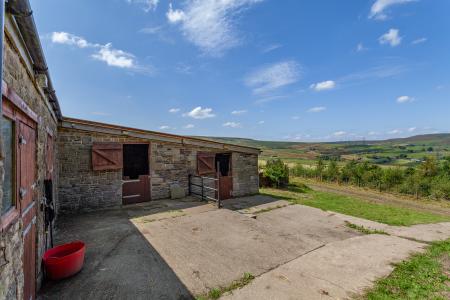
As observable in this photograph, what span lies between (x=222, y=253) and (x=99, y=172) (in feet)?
17.1

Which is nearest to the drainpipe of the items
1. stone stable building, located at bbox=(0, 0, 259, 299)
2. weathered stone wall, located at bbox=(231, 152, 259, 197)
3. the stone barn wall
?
stone stable building, located at bbox=(0, 0, 259, 299)

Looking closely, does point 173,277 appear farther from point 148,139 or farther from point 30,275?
point 148,139

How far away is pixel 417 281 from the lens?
12.1ft

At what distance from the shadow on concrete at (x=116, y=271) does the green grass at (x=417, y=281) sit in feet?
9.89

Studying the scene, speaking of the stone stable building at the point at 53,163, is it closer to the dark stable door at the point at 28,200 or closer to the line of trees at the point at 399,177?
the dark stable door at the point at 28,200

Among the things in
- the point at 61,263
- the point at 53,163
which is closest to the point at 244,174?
the point at 53,163

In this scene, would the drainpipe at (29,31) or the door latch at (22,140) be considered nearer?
the drainpipe at (29,31)

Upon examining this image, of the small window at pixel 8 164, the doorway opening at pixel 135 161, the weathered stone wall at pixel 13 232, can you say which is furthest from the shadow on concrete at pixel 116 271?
the doorway opening at pixel 135 161

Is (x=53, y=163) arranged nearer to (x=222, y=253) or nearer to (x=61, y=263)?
(x=61, y=263)

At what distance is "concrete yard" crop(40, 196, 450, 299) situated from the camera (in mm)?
3391

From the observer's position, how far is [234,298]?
322cm

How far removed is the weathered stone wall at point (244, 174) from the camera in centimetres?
1065

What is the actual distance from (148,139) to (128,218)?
121 inches

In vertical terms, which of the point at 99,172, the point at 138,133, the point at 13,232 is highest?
the point at 138,133
